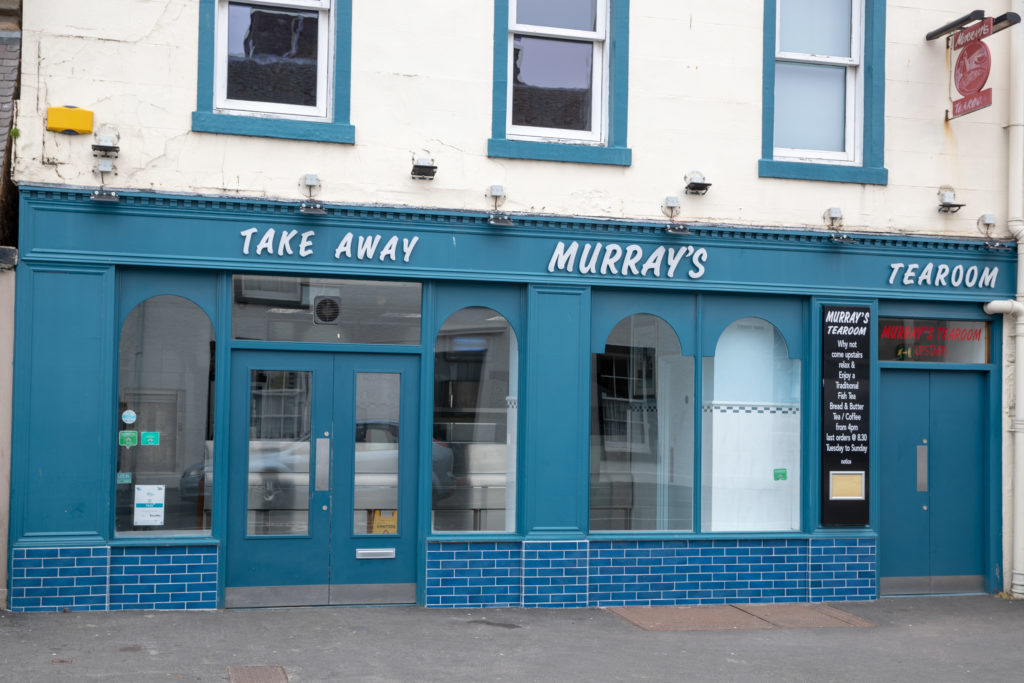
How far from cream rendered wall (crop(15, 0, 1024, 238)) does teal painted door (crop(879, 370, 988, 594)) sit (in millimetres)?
1581

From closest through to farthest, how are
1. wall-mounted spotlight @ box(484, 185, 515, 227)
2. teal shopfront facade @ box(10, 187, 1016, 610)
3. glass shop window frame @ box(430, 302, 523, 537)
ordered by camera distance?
teal shopfront facade @ box(10, 187, 1016, 610)
wall-mounted spotlight @ box(484, 185, 515, 227)
glass shop window frame @ box(430, 302, 523, 537)

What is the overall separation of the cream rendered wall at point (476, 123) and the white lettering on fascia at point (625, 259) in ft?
1.04

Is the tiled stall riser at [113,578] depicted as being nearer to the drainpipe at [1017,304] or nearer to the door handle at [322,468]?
the door handle at [322,468]

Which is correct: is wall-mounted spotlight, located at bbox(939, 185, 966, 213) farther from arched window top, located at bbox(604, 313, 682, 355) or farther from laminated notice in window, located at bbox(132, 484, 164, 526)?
laminated notice in window, located at bbox(132, 484, 164, 526)

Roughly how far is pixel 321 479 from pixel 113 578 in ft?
6.05

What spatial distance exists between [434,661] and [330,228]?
3.76 metres

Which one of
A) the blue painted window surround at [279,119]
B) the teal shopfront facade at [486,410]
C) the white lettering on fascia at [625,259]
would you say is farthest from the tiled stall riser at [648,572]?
the blue painted window surround at [279,119]

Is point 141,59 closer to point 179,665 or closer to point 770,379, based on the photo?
point 179,665

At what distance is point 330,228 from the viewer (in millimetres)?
9812

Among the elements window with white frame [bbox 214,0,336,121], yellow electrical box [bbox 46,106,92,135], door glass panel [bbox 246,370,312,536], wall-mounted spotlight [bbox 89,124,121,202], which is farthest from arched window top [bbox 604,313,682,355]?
yellow electrical box [bbox 46,106,92,135]

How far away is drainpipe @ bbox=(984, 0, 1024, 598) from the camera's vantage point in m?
11.2

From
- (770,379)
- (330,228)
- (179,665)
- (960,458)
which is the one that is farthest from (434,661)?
(960,458)

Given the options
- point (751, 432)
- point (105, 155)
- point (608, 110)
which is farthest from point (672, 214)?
point (105, 155)

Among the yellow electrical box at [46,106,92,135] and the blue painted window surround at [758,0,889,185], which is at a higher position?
the blue painted window surround at [758,0,889,185]
